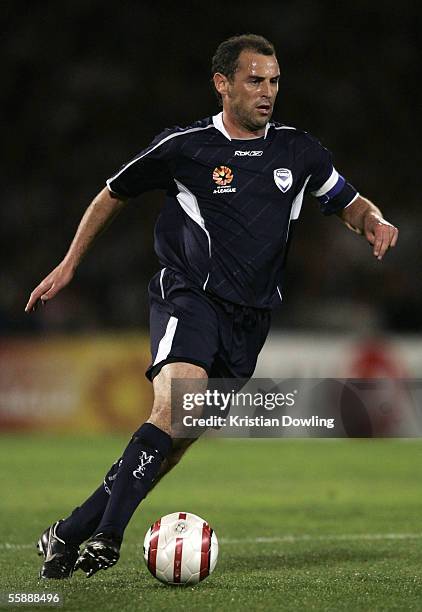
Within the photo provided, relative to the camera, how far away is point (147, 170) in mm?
5020

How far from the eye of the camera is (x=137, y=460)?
458cm

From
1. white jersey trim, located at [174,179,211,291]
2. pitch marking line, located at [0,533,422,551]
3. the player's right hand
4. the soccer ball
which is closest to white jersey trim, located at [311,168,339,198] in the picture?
white jersey trim, located at [174,179,211,291]

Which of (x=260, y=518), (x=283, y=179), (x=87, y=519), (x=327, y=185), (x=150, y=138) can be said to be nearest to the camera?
(x=87, y=519)

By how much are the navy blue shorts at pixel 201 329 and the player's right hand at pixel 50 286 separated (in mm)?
397

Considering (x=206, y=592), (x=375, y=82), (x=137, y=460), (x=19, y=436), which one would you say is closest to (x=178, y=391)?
(x=137, y=460)

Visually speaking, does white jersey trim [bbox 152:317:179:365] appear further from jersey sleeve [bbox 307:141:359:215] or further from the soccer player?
jersey sleeve [bbox 307:141:359:215]

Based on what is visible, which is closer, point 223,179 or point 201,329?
point 201,329

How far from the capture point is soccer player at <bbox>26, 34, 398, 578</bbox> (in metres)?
4.78

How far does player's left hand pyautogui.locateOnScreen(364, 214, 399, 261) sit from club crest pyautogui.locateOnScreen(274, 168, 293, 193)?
425mm

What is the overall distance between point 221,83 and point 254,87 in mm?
214

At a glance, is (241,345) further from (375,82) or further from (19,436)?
(375,82)

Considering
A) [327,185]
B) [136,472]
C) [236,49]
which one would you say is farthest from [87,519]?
[236,49]

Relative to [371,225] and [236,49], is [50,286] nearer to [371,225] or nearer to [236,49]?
[236,49]

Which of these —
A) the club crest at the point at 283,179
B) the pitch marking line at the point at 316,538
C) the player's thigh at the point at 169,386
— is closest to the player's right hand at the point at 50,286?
the player's thigh at the point at 169,386
